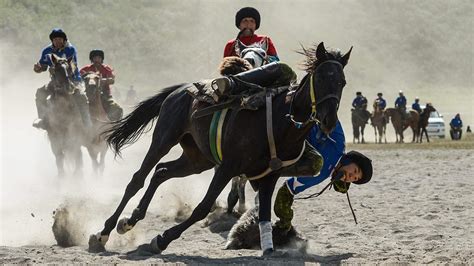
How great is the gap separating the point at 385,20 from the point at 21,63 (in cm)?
4204

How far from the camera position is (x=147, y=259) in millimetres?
7363

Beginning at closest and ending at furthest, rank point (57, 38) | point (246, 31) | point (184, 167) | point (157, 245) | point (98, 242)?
point (157, 245), point (98, 242), point (184, 167), point (246, 31), point (57, 38)

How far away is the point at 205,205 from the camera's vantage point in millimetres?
7395

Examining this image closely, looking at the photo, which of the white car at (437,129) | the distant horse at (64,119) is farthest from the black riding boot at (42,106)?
the white car at (437,129)

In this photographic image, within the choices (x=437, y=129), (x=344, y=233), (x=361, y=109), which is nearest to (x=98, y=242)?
(x=344, y=233)

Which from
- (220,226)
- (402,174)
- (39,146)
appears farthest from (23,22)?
(220,226)

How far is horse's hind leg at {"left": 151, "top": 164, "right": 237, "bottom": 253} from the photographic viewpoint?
24.0ft

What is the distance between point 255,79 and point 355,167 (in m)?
1.14

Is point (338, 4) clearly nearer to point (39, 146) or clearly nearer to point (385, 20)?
point (385, 20)

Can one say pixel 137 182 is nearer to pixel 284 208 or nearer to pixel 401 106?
pixel 284 208

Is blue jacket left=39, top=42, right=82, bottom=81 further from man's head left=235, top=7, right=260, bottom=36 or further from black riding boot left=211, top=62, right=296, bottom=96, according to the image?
black riding boot left=211, top=62, right=296, bottom=96

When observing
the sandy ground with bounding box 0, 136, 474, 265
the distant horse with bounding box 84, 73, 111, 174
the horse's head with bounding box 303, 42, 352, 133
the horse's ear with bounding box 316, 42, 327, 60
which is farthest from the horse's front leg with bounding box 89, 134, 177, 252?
the distant horse with bounding box 84, 73, 111, 174

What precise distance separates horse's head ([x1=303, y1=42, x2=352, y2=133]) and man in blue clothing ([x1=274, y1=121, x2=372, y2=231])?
2.91 ft

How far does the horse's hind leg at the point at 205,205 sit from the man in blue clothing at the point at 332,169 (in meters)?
0.94
